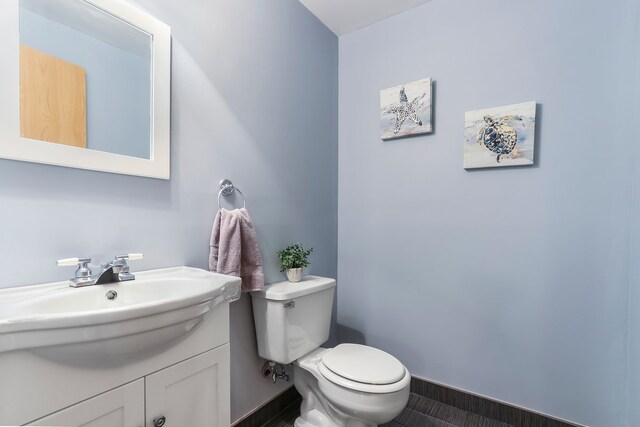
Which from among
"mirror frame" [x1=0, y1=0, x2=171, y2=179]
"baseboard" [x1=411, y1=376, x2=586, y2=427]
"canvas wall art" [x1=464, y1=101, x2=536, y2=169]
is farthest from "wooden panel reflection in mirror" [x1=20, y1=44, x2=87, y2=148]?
"baseboard" [x1=411, y1=376, x2=586, y2=427]

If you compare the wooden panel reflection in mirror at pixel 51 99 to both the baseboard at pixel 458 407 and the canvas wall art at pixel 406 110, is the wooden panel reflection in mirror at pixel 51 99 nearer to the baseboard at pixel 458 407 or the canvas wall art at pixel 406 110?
the baseboard at pixel 458 407

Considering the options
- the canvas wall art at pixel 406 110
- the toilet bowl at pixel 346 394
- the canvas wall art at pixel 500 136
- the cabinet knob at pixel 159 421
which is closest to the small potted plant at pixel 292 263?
the toilet bowl at pixel 346 394

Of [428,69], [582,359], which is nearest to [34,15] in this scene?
[428,69]

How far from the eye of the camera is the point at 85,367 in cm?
66

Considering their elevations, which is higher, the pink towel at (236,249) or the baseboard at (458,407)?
the pink towel at (236,249)

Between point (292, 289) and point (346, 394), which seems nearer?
point (346, 394)

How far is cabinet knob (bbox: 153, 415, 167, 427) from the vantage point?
0.78 metres

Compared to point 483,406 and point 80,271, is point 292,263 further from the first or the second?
point 483,406

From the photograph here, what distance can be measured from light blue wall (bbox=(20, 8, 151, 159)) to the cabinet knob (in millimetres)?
829

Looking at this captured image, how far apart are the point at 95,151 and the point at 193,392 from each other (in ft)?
2.68

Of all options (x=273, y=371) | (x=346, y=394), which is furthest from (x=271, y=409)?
(x=346, y=394)

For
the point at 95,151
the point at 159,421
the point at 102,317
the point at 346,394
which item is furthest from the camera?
the point at 346,394

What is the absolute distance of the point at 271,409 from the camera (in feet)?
5.09

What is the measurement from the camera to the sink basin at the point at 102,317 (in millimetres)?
568
